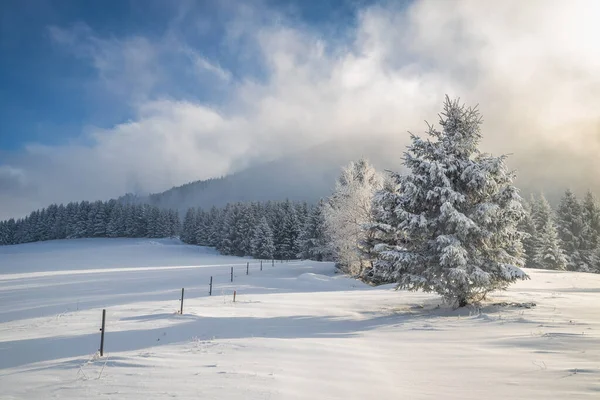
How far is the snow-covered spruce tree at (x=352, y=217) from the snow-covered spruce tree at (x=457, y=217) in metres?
16.2

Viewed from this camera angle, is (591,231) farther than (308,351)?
Yes

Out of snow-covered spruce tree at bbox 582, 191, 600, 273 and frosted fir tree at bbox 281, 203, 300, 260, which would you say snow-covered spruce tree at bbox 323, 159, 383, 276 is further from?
frosted fir tree at bbox 281, 203, 300, 260

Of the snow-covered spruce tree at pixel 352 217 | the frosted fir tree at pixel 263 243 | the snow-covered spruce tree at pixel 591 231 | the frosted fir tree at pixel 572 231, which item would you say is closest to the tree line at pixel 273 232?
the frosted fir tree at pixel 263 243

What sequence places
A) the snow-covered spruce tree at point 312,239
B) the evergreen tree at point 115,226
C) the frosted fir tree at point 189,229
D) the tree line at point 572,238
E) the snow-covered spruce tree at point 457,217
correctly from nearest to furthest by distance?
1. the snow-covered spruce tree at point 457,217
2. the tree line at point 572,238
3. the snow-covered spruce tree at point 312,239
4. the frosted fir tree at point 189,229
5. the evergreen tree at point 115,226

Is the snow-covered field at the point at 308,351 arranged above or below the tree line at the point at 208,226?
below

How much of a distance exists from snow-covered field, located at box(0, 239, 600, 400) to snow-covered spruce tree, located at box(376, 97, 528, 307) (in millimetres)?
1433

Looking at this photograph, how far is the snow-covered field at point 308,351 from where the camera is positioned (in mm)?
5992

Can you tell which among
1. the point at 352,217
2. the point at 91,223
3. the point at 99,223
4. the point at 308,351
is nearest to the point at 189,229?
the point at 99,223

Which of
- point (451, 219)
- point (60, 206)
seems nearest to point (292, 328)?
point (451, 219)

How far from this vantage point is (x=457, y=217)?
43.3ft

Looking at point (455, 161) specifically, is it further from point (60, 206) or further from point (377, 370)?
point (60, 206)

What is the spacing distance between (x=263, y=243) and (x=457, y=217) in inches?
2363

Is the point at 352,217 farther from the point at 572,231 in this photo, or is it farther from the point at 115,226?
the point at 115,226

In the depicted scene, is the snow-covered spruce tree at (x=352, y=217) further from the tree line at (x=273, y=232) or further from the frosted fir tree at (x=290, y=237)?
the frosted fir tree at (x=290, y=237)
